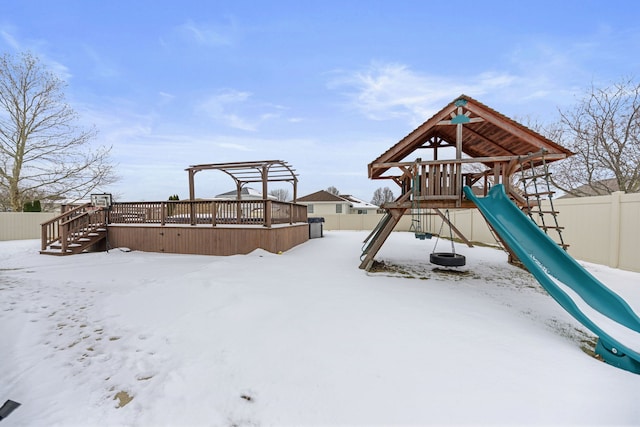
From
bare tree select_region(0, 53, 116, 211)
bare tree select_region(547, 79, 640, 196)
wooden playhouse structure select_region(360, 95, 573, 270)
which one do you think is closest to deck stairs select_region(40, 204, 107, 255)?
bare tree select_region(0, 53, 116, 211)

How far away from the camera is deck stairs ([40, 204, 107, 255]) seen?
843 centimetres

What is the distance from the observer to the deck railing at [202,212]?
853cm

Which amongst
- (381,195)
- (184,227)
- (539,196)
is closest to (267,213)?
(184,227)

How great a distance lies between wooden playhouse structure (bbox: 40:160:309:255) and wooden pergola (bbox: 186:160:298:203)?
0.06 m

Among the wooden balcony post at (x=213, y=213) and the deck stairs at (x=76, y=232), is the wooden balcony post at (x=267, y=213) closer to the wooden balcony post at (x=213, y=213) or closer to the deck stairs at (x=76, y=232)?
the wooden balcony post at (x=213, y=213)

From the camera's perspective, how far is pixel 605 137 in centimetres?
1173

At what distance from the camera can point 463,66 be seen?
1151 cm

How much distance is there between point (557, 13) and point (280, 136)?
19604 mm

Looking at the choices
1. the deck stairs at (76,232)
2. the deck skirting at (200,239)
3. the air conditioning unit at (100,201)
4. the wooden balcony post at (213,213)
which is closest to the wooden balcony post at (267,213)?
the deck skirting at (200,239)

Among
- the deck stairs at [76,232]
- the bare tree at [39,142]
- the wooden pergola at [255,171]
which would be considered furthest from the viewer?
the bare tree at [39,142]

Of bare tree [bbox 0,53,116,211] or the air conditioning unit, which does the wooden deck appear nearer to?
the air conditioning unit

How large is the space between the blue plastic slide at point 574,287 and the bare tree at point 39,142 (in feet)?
68.1

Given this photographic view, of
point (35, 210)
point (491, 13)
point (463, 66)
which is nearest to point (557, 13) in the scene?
point (491, 13)

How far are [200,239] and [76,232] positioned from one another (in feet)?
14.8
